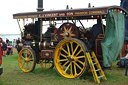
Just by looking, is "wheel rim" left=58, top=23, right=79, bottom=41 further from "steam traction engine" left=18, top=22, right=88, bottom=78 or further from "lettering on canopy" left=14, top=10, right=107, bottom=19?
"lettering on canopy" left=14, top=10, right=107, bottom=19

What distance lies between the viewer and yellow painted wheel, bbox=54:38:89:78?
755 centimetres

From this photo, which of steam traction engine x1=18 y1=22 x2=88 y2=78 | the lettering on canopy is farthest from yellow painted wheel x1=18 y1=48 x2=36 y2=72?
the lettering on canopy

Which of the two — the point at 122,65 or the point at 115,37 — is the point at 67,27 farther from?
the point at 122,65

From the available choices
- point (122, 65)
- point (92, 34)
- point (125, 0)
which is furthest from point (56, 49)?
point (125, 0)

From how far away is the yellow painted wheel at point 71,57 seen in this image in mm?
7548

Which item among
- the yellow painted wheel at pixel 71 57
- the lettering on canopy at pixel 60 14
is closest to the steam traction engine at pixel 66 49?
the yellow painted wheel at pixel 71 57

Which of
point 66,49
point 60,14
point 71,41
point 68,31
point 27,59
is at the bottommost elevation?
point 27,59

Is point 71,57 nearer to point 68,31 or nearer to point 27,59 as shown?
point 68,31

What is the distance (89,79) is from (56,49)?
1.58m

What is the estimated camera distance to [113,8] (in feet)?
24.1

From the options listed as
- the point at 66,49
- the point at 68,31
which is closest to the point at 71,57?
the point at 66,49

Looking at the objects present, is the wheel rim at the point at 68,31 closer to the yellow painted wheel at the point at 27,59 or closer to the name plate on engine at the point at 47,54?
the name plate on engine at the point at 47,54

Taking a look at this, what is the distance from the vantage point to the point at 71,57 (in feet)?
25.5

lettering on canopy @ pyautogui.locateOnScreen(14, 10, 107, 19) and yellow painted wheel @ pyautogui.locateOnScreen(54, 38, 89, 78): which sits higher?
lettering on canopy @ pyautogui.locateOnScreen(14, 10, 107, 19)
